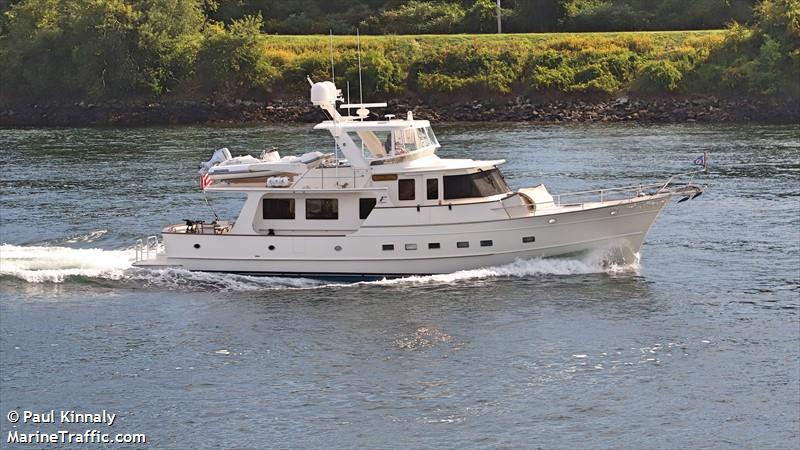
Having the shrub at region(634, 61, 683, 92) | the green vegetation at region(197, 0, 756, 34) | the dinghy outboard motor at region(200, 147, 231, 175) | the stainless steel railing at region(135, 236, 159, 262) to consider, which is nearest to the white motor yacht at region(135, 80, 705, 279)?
the dinghy outboard motor at region(200, 147, 231, 175)

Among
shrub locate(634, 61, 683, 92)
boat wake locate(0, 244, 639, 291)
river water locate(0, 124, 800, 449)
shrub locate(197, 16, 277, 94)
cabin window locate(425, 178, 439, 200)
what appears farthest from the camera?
shrub locate(197, 16, 277, 94)

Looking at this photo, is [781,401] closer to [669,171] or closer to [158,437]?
[158,437]

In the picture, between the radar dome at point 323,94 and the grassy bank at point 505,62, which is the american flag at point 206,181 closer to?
the radar dome at point 323,94

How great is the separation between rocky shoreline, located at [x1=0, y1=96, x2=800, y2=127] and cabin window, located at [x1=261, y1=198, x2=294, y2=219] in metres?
42.8

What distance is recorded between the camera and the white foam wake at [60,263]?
39656 mm

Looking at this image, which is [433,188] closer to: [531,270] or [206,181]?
[531,270]

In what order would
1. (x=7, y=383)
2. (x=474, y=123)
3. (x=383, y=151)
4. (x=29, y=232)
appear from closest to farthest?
(x=7, y=383) < (x=383, y=151) < (x=29, y=232) < (x=474, y=123)

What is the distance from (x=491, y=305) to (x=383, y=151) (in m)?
5.82

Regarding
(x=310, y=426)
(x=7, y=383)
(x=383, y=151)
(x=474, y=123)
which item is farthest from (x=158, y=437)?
(x=474, y=123)

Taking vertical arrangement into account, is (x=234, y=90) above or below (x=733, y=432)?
above

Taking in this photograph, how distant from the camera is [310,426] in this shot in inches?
1120

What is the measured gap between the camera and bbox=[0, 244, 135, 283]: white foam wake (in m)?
39.7

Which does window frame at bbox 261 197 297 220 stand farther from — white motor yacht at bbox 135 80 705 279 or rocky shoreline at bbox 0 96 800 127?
rocky shoreline at bbox 0 96 800 127

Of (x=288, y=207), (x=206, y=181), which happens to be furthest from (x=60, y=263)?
(x=288, y=207)
